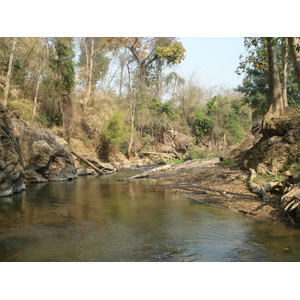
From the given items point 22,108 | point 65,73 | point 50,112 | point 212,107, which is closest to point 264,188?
point 22,108

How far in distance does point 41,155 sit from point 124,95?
2066 cm

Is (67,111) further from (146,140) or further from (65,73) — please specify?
(146,140)

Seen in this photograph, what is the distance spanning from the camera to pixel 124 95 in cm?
3312

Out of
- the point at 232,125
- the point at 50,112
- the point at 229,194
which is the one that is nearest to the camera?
the point at 229,194

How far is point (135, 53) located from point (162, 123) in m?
9.06

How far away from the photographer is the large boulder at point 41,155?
43.9 feet

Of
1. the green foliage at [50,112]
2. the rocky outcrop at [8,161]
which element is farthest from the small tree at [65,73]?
the rocky outcrop at [8,161]

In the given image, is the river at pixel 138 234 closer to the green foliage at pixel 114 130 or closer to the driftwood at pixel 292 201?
the driftwood at pixel 292 201

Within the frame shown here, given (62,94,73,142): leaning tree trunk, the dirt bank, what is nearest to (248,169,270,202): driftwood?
the dirt bank

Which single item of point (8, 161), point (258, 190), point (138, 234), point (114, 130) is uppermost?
point (114, 130)

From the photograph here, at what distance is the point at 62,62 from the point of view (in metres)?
22.8

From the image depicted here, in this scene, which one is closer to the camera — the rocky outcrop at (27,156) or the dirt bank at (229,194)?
the dirt bank at (229,194)

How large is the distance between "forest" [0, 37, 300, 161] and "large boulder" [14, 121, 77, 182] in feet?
8.01

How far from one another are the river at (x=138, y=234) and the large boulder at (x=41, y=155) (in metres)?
5.62
